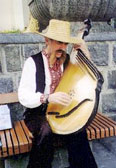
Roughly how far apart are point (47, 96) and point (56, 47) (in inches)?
15.4

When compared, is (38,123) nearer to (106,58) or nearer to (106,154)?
(106,154)

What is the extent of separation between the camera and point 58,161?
8.36 feet

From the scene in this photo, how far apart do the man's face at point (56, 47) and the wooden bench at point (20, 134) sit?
2.22ft

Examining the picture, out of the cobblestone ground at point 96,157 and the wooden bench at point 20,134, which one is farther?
the cobblestone ground at point 96,157

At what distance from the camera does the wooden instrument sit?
204cm

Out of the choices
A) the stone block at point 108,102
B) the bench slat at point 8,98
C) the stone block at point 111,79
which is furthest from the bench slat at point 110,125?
the bench slat at point 8,98

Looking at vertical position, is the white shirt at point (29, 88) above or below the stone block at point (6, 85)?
above

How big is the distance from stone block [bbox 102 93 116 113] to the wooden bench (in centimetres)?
29

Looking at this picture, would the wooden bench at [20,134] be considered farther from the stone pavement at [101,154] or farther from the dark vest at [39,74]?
the dark vest at [39,74]

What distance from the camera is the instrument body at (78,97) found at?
2045 millimetres

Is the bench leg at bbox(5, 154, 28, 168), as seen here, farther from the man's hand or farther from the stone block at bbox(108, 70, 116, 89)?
the stone block at bbox(108, 70, 116, 89)

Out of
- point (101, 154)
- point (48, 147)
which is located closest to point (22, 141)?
point (48, 147)

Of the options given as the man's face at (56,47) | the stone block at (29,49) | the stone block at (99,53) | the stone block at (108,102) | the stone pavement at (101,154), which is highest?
the man's face at (56,47)

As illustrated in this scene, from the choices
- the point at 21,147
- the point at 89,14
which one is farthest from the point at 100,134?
the point at 89,14
